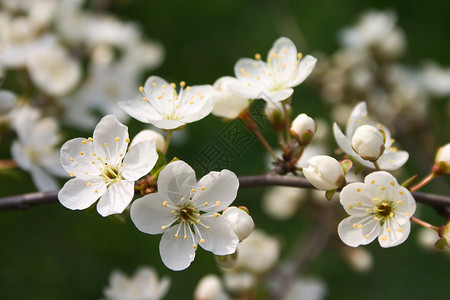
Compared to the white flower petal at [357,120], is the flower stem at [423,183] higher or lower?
lower

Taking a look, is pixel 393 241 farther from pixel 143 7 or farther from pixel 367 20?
pixel 143 7

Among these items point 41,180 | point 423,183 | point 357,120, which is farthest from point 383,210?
point 41,180

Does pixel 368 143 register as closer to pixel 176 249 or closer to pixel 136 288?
pixel 176 249

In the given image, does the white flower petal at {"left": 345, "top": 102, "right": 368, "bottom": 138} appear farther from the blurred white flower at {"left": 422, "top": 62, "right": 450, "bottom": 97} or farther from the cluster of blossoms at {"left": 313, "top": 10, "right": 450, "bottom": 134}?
the blurred white flower at {"left": 422, "top": 62, "right": 450, "bottom": 97}

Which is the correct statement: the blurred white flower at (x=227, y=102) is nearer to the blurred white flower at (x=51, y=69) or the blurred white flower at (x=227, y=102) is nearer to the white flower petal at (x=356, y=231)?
the white flower petal at (x=356, y=231)

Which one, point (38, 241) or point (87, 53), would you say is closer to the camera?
point (87, 53)

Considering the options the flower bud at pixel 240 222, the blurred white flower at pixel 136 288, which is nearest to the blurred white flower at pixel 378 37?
the blurred white flower at pixel 136 288

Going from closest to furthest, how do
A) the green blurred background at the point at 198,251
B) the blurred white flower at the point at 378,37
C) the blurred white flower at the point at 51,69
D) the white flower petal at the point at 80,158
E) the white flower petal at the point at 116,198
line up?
the white flower petal at the point at 116,198, the white flower petal at the point at 80,158, the blurred white flower at the point at 51,69, the blurred white flower at the point at 378,37, the green blurred background at the point at 198,251

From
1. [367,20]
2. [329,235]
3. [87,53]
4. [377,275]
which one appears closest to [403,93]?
[367,20]
